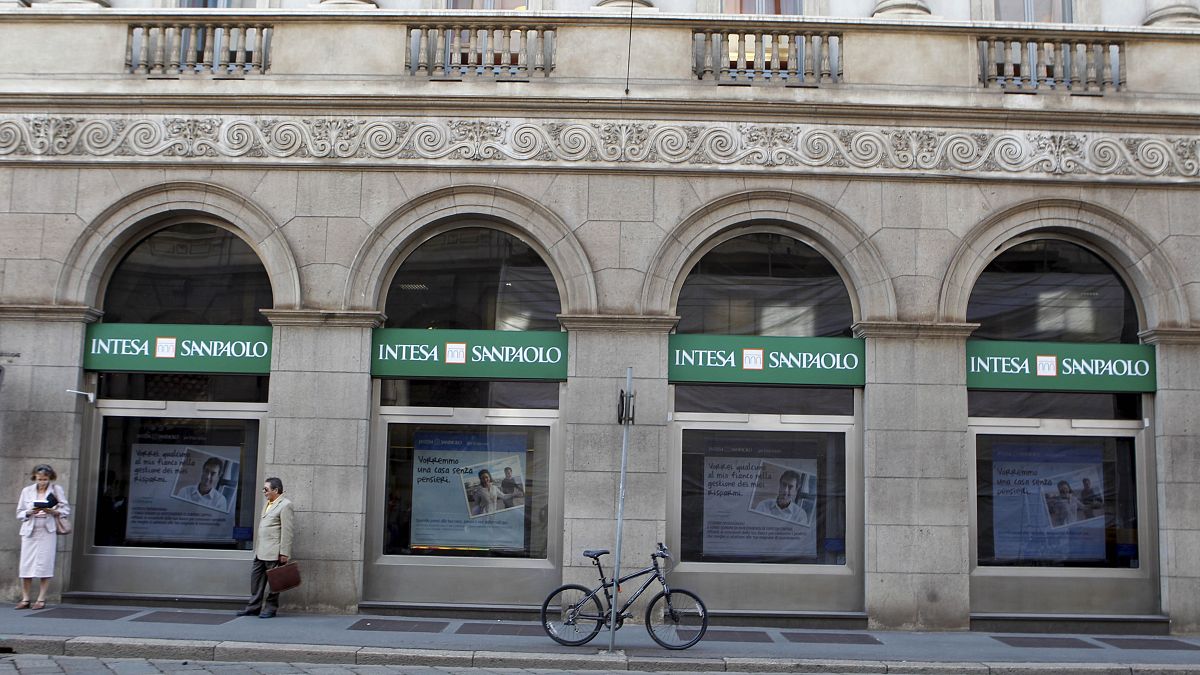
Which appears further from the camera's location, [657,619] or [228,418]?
[228,418]

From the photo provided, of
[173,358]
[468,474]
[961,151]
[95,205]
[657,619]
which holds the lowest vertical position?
[657,619]

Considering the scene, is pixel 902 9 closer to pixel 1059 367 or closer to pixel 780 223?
pixel 780 223

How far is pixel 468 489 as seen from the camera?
14.3 meters

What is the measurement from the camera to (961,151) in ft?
46.8

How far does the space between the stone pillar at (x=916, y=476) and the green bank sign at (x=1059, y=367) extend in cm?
43

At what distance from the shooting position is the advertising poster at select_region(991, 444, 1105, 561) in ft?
46.3

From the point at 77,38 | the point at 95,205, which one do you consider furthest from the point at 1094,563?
the point at 77,38

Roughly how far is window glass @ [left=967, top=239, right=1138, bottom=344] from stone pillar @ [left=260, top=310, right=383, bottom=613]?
27.0ft

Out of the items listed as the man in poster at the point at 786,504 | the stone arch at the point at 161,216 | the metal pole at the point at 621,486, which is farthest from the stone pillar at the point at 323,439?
the man in poster at the point at 786,504

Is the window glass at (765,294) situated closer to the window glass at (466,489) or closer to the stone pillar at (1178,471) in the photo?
the window glass at (466,489)

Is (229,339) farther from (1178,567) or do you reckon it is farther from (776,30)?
(1178,567)

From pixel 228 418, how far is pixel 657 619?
6540 mm

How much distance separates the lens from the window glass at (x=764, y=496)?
554 inches

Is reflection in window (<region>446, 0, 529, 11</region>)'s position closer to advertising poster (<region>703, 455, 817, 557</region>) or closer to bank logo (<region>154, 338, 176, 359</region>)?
bank logo (<region>154, 338, 176, 359</region>)
